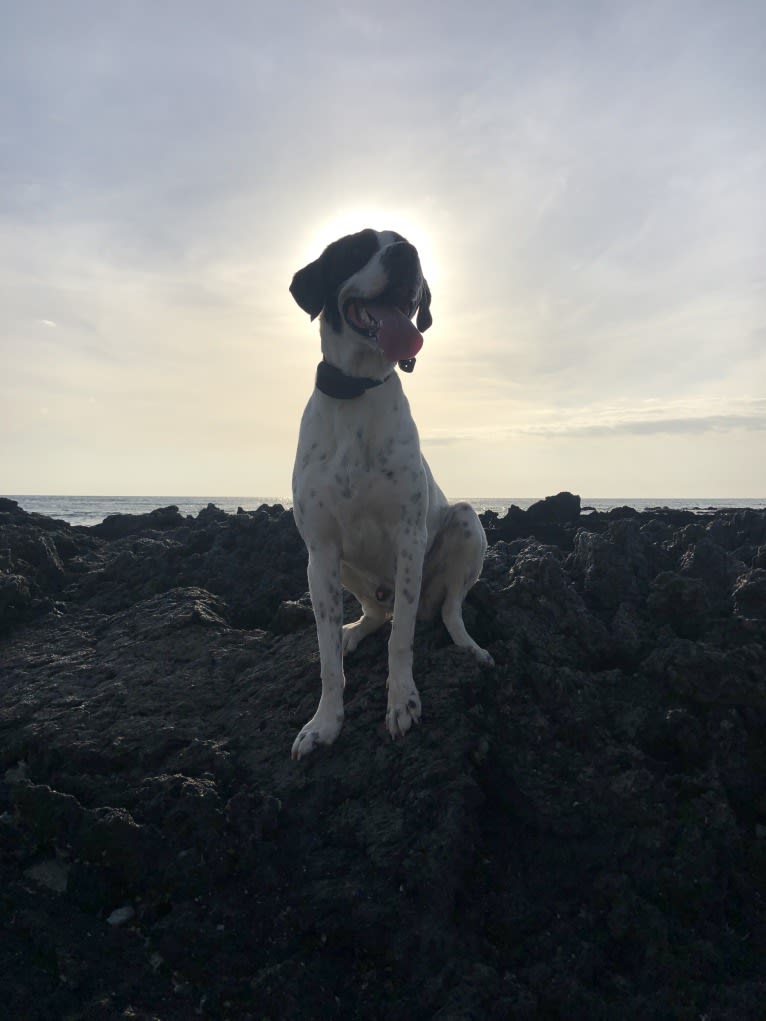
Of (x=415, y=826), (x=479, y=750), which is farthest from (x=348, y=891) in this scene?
(x=479, y=750)

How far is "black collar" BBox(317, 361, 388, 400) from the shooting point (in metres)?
3.59

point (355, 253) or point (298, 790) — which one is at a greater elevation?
point (355, 253)

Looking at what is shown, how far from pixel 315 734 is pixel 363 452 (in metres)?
1.40

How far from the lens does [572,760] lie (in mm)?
3021

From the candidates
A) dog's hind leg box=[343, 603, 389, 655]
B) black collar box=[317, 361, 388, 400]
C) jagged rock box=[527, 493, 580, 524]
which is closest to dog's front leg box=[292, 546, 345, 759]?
dog's hind leg box=[343, 603, 389, 655]

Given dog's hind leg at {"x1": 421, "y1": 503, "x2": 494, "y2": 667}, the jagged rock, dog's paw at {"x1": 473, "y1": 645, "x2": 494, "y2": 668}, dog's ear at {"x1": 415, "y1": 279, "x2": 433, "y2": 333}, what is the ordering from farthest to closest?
1. the jagged rock
2. dog's ear at {"x1": 415, "y1": 279, "x2": 433, "y2": 333}
3. dog's hind leg at {"x1": 421, "y1": 503, "x2": 494, "y2": 667}
4. dog's paw at {"x1": 473, "y1": 645, "x2": 494, "y2": 668}

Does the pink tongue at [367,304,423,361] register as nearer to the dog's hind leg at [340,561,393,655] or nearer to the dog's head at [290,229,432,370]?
the dog's head at [290,229,432,370]

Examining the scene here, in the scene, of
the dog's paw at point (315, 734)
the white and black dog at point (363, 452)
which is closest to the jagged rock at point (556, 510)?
the white and black dog at point (363, 452)

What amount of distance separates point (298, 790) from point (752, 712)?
2.12 m

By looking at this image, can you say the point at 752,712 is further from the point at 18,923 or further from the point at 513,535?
the point at 513,535

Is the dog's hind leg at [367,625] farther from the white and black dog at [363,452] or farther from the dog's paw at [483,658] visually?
Answer: the dog's paw at [483,658]

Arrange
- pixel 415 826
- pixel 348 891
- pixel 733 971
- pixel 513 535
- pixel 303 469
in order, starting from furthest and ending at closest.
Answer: pixel 513 535 < pixel 303 469 < pixel 415 826 < pixel 348 891 < pixel 733 971

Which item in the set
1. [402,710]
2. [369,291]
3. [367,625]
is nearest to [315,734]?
[402,710]

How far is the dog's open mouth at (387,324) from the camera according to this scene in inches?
140
